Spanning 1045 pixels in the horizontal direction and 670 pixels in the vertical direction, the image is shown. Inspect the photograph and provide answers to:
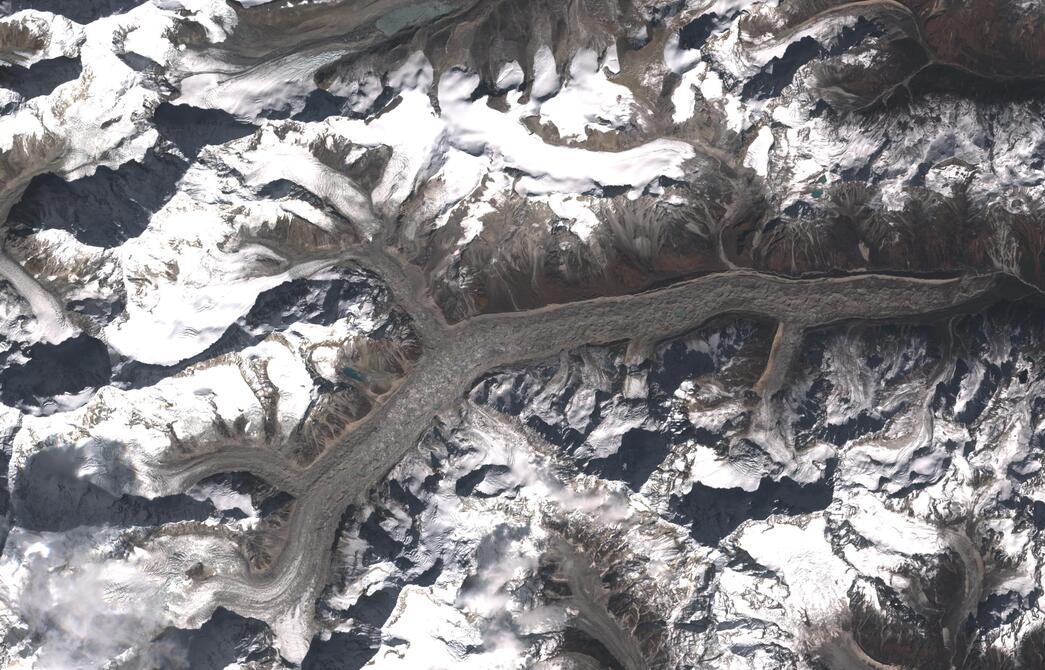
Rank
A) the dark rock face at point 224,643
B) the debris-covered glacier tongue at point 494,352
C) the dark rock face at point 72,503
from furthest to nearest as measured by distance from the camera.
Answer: the dark rock face at point 224,643 < the dark rock face at point 72,503 < the debris-covered glacier tongue at point 494,352

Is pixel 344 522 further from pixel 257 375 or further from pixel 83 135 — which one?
pixel 83 135

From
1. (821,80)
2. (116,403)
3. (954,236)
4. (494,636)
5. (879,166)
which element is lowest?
(494,636)

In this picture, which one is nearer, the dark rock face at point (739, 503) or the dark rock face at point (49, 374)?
the dark rock face at point (739, 503)

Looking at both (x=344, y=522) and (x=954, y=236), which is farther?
(x=344, y=522)

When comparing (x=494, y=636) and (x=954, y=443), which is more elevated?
(x=954, y=443)

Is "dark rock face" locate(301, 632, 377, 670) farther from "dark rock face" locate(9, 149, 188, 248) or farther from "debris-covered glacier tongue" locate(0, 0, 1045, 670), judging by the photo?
"dark rock face" locate(9, 149, 188, 248)

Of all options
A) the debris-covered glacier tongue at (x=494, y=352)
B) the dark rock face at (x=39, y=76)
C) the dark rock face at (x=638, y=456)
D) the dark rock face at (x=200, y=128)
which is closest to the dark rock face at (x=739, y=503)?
the debris-covered glacier tongue at (x=494, y=352)

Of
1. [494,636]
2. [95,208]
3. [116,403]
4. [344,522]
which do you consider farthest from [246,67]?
[494,636]

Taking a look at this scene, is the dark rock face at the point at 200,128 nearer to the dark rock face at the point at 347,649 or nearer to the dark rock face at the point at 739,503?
the dark rock face at the point at 347,649

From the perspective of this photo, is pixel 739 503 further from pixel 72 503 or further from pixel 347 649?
pixel 72 503
